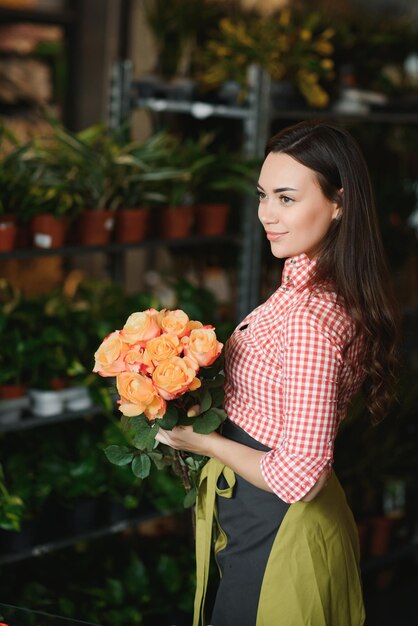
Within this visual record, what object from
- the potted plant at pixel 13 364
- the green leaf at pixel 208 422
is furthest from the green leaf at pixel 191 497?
the potted plant at pixel 13 364

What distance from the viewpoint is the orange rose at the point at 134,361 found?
67.1 inches

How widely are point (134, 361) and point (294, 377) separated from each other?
291 mm

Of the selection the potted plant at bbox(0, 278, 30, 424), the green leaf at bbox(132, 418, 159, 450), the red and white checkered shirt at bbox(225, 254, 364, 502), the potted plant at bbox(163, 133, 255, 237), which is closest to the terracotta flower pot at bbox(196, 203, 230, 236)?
the potted plant at bbox(163, 133, 255, 237)

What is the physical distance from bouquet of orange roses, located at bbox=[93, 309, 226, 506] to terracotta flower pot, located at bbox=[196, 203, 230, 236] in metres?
1.68

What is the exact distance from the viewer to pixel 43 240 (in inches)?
119

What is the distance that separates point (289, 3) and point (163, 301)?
2162 mm

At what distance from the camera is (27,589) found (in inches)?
127

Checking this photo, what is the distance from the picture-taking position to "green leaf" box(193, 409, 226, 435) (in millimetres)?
1793

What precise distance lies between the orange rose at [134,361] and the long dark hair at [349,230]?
367mm

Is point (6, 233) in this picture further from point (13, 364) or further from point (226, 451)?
point (226, 451)

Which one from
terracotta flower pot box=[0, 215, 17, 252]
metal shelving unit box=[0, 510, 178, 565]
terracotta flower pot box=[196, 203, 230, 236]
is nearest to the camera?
terracotta flower pot box=[0, 215, 17, 252]

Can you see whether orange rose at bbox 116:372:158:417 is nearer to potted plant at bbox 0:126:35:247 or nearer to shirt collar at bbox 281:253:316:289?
shirt collar at bbox 281:253:316:289

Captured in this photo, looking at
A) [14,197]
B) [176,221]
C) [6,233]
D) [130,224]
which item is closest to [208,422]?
[6,233]

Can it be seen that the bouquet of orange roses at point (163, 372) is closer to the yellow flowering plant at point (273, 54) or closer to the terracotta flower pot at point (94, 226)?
the terracotta flower pot at point (94, 226)
